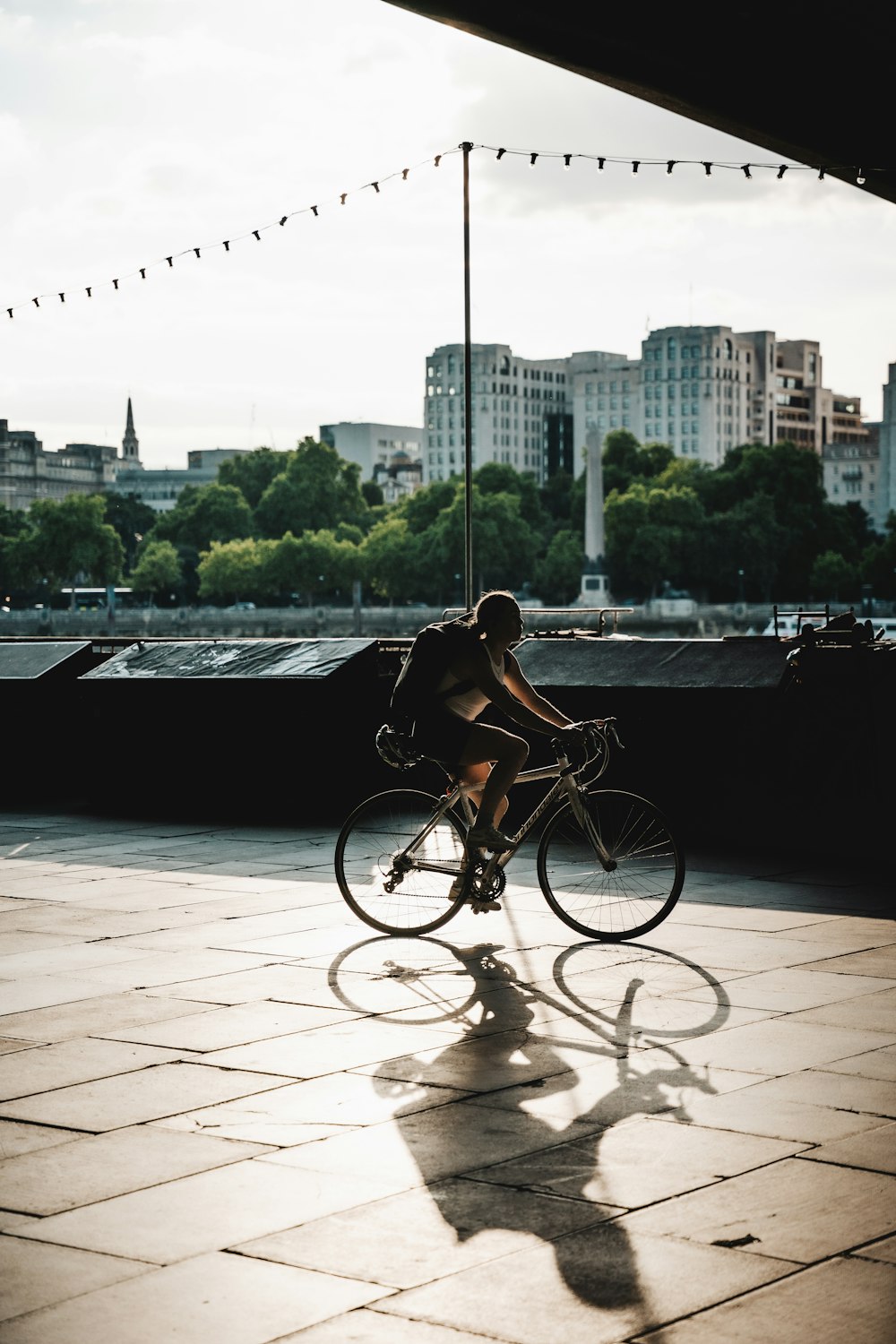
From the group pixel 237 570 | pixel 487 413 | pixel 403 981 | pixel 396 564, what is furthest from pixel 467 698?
pixel 487 413

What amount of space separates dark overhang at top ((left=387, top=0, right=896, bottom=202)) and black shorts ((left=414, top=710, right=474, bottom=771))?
3067mm

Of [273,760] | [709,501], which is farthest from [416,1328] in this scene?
[709,501]

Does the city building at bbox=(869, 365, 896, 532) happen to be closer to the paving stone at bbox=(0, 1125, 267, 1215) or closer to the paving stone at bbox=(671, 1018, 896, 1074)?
the paving stone at bbox=(671, 1018, 896, 1074)

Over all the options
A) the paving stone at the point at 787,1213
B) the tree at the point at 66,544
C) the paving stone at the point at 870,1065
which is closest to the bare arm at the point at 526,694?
the paving stone at the point at 870,1065

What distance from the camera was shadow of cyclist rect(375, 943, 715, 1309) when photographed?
3865mm

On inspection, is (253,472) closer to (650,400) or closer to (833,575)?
(650,400)

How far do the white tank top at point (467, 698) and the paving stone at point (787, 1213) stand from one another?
344 centimetres

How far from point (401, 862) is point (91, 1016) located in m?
1.87

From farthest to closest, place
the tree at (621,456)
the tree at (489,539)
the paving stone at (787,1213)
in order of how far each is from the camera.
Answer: the tree at (621,456)
the tree at (489,539)
the paving stone at (787,1213)

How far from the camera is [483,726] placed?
7598mm

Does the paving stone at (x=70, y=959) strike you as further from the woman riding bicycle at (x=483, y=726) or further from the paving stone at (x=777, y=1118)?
the paving stone at (x=777, y=1118)

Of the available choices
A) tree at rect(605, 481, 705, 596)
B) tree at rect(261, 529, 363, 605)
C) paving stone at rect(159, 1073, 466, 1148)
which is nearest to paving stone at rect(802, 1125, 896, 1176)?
paving stone at rect(159, 1073, 466, 1148)

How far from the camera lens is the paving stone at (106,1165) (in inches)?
170

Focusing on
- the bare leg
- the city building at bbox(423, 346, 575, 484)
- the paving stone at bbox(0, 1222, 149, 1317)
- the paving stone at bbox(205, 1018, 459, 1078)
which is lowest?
the paving stone at bbox(205, 1018, 459, 1078)
